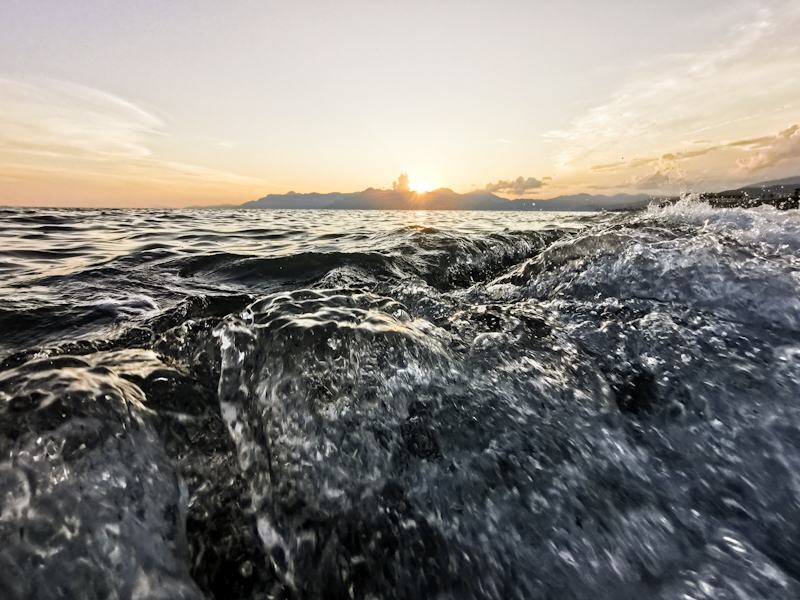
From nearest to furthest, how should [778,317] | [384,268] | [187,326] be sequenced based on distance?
[778,317] < [187,326] < [384,268]

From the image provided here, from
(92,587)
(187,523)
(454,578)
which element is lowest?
(454,578)

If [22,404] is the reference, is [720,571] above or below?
below

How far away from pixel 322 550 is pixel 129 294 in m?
5.23

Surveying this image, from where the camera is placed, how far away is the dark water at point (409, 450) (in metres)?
1.62

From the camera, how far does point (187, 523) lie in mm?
1828

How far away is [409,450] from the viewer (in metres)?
2.23

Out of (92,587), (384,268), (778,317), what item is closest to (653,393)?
(778,317)

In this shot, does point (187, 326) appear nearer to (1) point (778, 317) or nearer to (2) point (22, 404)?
(2) point (22, 404)

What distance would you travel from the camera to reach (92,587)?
1.40 m

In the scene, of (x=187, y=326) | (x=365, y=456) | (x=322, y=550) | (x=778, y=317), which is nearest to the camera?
(x=322, y=550)

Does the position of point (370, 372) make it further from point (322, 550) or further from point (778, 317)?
point (778, 317)

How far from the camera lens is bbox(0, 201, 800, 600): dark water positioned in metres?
1.62

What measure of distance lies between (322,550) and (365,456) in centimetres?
53

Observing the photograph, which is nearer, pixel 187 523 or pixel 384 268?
pixel 187 523
